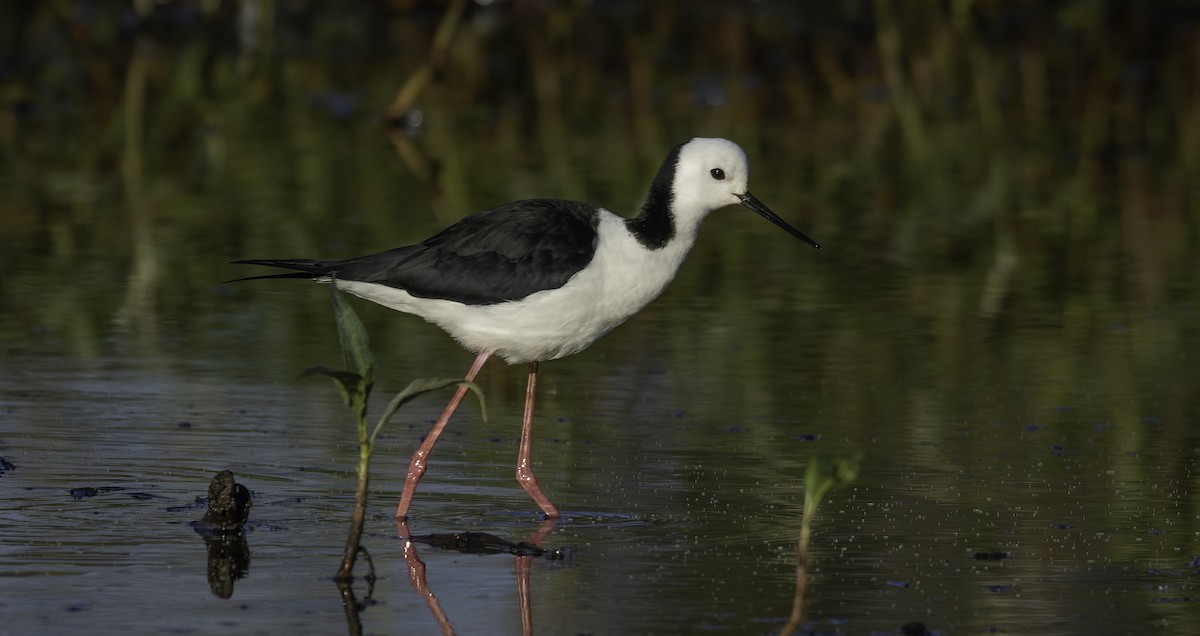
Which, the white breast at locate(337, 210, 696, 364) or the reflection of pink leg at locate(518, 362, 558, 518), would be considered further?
the white breast at locate(337, 210, 696, 364)

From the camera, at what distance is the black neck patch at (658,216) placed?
20.7ft

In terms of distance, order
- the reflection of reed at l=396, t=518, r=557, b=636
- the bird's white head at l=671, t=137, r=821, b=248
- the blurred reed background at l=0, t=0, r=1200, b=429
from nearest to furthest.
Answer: the reflection of reed at l=396, t=518, r=557, b=636, the bird's white head at l=671, t=137, r=821, b=248, the blurred reed background at l=0, t=0, r=1200, b=429

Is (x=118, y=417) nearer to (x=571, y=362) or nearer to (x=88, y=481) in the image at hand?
(x=88, y=481)

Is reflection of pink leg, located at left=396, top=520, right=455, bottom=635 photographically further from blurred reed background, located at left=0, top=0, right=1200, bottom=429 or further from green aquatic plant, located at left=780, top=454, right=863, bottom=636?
Result: blurred reed background, located at left=0, top=0, right=1200, bottom=429

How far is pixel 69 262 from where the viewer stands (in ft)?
32.1

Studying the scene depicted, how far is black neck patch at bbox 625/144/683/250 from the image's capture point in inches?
248

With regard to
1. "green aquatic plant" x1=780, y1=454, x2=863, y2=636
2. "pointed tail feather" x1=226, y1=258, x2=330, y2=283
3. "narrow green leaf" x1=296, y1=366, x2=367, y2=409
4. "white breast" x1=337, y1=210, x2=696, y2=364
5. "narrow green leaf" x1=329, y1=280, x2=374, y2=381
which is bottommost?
"green aquatic plant" x1=780, y1=454, x2=863, y2=636

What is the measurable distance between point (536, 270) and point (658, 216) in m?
0.46

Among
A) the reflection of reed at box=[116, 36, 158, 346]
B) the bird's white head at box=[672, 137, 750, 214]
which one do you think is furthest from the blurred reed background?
the bird's white head at box=[672, 137, 750, 214]

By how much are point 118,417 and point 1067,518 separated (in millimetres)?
3093

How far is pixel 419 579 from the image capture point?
5.18 meters

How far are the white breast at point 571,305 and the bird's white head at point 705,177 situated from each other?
12 cm

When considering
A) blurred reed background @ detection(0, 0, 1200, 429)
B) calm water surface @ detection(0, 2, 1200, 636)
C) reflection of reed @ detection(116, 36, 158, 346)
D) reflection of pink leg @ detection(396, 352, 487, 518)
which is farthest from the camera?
blurred reed background @ detection(0, 0, 1200, 429)

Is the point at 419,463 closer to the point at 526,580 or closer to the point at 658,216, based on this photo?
the point at 526,580
